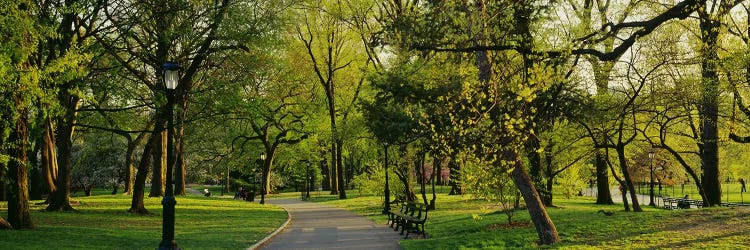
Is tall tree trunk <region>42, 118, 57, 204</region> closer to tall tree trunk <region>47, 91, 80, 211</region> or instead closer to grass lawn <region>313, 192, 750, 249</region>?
tall tree trunk <region>47, 91, 80, 211</region>

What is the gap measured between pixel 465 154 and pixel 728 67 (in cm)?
717

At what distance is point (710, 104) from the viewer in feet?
59.3

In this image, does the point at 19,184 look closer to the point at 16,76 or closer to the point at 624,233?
the point at 16,76

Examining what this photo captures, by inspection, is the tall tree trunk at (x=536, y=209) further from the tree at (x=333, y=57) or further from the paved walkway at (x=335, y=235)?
the tree at (x=333, y=57)

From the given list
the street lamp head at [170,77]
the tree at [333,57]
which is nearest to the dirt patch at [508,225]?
the street lamp head at [170,77]

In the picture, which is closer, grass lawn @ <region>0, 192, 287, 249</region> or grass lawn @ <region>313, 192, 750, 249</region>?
grass lawn @ <region>313, 192, 750, 249</region>

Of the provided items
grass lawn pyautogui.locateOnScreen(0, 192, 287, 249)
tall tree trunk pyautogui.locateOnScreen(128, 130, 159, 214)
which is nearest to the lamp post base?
grass lawn pyautogui.locateOnScreen(0, 192, 287, 249)

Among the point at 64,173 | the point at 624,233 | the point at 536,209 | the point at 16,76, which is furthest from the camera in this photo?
the point at 64,173

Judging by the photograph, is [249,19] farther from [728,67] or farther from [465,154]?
[728,67]

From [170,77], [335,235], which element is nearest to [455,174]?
[335,235]

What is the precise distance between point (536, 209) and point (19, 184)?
12.7 m

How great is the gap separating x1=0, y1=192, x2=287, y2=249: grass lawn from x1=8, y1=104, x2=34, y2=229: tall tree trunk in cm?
47

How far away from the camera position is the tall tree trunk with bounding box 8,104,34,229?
48.1ft

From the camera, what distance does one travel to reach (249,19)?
68.7 feet
